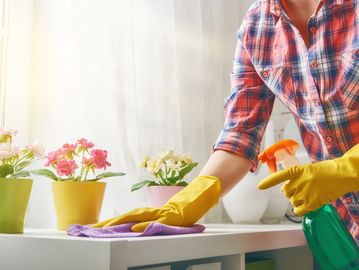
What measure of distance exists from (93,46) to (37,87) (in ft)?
0.71

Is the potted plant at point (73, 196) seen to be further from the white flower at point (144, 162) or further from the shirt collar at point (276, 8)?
the shirt collar at point (276, 8)

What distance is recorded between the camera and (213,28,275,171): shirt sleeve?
3.87ft

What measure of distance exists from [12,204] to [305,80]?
2.00 ft

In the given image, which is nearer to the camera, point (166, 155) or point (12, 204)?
point (12, 204)

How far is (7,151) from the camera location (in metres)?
0.99

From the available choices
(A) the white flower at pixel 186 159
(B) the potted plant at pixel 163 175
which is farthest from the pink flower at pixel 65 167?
(A) the white flower at pixel 186 159

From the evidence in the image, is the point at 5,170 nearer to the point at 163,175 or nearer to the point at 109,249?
the point at 109,249

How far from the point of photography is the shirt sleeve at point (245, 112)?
118 cm

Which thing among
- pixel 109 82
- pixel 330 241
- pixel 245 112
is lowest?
pixel 330 241

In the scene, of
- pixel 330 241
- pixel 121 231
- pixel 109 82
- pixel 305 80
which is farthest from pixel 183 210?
pixel 109 82

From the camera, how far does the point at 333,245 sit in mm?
969

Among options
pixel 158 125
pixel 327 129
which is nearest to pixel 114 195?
pixel 158 125

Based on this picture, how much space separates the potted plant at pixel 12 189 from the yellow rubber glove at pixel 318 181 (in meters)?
0.42

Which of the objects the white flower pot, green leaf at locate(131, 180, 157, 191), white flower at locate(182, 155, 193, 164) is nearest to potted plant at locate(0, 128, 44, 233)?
green leaf at locate(131, 180, 157, 191)
